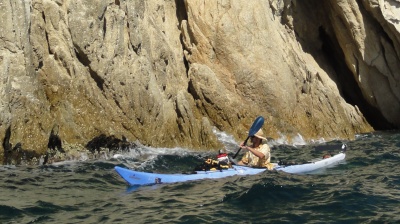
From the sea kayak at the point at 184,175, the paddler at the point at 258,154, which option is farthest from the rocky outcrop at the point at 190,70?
the paddler at the point at 258,154

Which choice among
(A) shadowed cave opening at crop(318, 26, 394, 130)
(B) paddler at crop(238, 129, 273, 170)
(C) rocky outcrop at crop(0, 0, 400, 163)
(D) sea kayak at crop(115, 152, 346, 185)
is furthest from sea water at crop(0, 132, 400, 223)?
(A) shadowed cave opening at crop(318, 26, 394, 130)

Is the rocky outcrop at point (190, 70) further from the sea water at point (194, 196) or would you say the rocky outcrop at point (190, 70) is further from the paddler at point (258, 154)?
the paddler at point (258, 154)

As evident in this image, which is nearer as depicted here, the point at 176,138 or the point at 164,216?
the point at 164,216

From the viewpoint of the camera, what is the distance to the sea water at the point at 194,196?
7.06 m

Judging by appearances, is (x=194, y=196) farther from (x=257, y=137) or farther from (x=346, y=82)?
(x=346, y=82)

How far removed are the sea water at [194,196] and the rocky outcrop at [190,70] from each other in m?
1.17

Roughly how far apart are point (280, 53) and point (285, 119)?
184 cm

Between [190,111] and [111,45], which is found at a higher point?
[111,45]

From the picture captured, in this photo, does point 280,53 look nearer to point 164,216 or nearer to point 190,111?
point 190,111

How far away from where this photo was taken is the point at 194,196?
8117 millimetres

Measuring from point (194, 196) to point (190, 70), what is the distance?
657 cm

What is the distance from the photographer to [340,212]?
7254 millimetres

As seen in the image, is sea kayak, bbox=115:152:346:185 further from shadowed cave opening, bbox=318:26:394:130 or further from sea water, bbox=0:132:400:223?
shadowed cave opening, bbox=318:26:394:130

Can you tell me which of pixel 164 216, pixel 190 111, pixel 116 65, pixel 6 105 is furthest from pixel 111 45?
pixel 164 216
